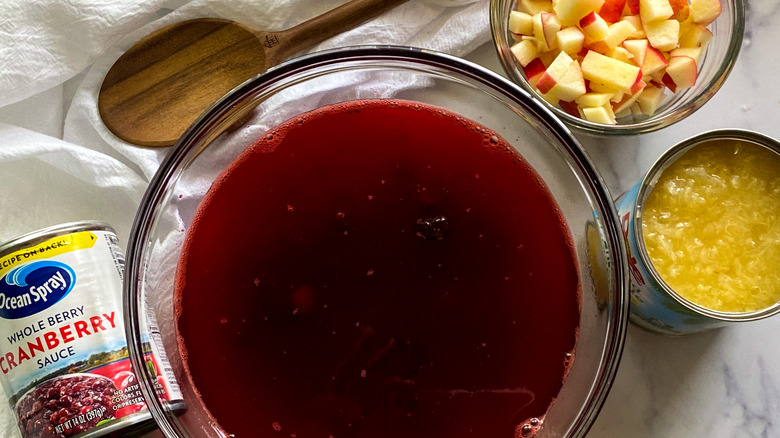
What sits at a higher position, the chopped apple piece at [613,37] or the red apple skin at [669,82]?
the chopped apple piece at [613,37]

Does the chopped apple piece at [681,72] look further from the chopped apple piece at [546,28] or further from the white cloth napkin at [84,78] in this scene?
the white cloth napkin at [84,78]

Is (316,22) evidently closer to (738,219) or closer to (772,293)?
(738,219)

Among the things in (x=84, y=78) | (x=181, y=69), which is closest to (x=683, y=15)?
(x=181, y=69)

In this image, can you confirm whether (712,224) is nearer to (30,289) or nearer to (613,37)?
(613,37)

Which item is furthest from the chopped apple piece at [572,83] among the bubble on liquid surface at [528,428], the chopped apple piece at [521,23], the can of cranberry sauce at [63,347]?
the can of cranberry sauce at [63,347]

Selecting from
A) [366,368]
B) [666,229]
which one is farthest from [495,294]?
[666,229]

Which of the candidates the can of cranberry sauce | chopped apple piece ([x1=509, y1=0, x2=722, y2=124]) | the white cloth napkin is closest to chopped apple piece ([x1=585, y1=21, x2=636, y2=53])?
chopped apple piece ([x1=509, y1=0, x2=722, y2=124])
